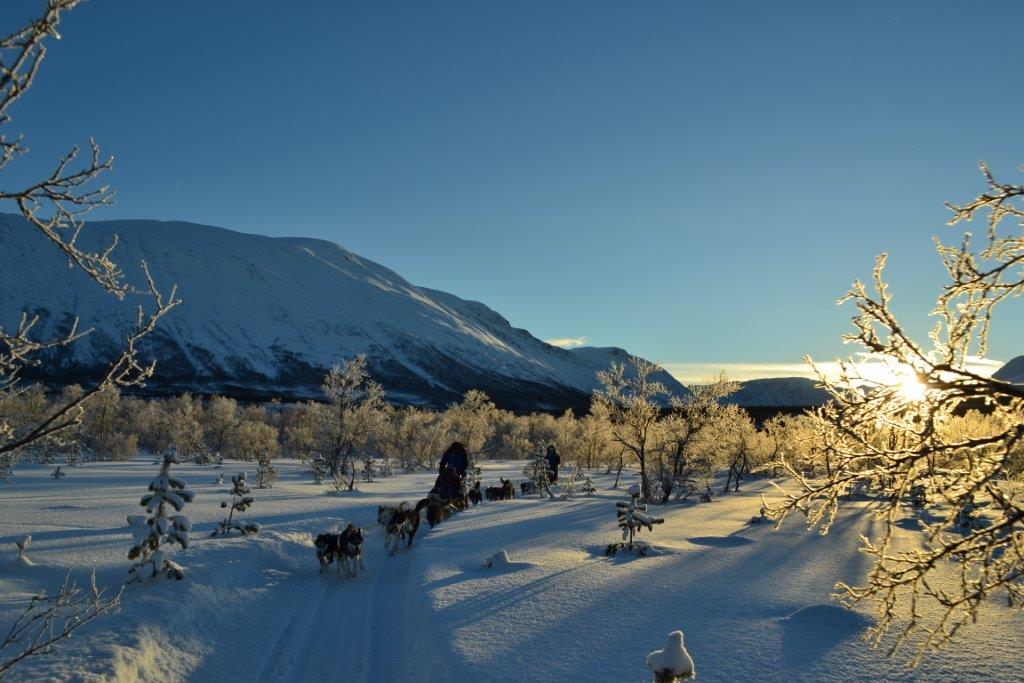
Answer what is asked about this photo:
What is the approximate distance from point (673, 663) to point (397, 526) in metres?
8.95

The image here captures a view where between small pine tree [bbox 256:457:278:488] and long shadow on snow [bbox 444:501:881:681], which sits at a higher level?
long shadow on snow [bbox 444:501:881:681]

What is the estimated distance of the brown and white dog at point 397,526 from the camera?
11.3m

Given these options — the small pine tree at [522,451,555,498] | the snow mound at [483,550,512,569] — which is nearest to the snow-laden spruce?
the snow mound at [483,550,512,569]

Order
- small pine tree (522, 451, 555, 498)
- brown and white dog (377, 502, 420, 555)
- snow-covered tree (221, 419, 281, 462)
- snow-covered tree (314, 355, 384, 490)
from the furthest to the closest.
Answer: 1. snow-covered tree (221, 419, 281, 462)
2. snow-covered tree (314, 355, 384, 490)
3. small pine tree (522, 451, 555, 498)
4. brown and white dog (377, 502, 420, 555)

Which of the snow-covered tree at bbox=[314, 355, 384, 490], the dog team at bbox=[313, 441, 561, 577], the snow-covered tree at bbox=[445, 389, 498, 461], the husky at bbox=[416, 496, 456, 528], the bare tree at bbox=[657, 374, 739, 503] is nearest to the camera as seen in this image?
the dog team at bbox=[313, 441, 561, 577]

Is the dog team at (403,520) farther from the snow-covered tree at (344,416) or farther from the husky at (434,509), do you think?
the snow-covered tree at (344,416)

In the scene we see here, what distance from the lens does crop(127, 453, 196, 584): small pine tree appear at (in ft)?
23.8

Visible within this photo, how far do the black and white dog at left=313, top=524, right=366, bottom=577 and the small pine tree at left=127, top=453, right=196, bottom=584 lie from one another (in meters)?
2.27

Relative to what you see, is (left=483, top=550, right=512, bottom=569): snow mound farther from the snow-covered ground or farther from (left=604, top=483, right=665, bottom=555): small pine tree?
(left=604, top=483, right=665, bottom=555): small pine tree

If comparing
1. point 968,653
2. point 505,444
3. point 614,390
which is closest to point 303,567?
point 968,653

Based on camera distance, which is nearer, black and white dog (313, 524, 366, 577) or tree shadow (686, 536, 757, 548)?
black and white dog (313, 524, 366, 577)

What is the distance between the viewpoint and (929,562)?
10.7ft

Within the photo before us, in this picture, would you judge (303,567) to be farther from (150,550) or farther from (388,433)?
(388,433)

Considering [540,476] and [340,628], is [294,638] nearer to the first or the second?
[340,628]
